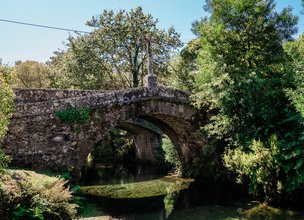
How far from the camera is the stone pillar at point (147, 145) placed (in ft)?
84.9

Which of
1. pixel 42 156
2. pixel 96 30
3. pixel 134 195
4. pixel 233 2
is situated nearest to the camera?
pixel 42 156

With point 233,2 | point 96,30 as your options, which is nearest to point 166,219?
point 233,2

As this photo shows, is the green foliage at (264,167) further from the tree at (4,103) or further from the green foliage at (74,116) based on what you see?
the tree at (4,103)

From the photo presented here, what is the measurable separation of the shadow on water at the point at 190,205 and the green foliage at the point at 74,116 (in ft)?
11.9

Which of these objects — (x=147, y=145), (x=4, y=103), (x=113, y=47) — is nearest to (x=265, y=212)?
(x=4, y=103)

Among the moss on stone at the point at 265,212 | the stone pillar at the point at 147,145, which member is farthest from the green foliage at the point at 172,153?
the moss on stone at the point at 265,212

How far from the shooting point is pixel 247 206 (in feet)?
41.2

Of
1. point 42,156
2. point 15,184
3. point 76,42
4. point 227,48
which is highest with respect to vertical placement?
point 76,42

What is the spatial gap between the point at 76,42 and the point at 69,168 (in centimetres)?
1930

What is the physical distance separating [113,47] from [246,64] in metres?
17.3

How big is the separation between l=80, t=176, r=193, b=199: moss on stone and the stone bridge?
268 centimetres

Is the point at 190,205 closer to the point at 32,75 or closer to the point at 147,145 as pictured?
the point at 147,145

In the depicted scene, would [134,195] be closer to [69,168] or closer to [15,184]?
[69,168]

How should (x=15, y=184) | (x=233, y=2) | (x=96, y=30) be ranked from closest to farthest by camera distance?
(x=15, y=184)
(x=233, y=2)
(x=96, y=30)
